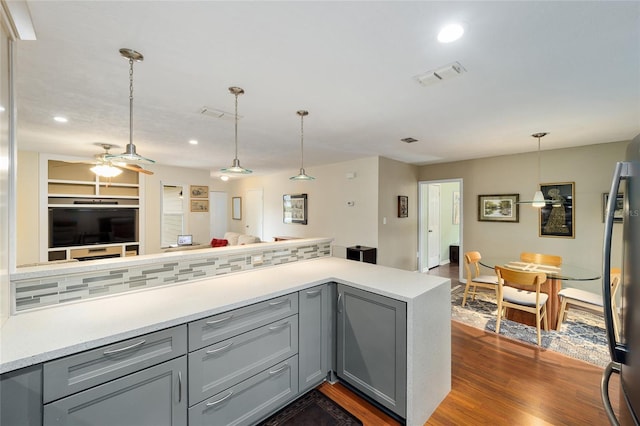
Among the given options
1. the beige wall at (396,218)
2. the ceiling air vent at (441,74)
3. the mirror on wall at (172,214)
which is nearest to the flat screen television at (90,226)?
the mirror on wall at (172,214)

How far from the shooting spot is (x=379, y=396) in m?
1.92

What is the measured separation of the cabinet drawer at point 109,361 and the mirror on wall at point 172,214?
5.50 meters

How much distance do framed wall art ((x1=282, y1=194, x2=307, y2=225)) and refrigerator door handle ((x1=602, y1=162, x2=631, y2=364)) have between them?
5474 millimetres

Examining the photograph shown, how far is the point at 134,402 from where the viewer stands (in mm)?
1298

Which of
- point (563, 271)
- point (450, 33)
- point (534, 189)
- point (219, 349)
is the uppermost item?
point (450, 33)

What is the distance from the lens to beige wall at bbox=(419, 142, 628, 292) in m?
3.91

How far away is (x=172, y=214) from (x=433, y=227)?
641cm

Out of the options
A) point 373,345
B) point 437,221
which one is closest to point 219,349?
point 373,345

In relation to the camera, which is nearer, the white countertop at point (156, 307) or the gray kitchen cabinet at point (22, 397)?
the gray kitchen cabinet at point (22, 397)

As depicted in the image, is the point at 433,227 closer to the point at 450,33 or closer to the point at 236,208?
the point at 450,33

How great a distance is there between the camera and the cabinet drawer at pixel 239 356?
1503 mm

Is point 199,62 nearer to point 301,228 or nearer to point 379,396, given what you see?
point 379,396

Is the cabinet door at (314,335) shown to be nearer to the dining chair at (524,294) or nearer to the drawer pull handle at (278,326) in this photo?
the drawer pull handle at (278,326)

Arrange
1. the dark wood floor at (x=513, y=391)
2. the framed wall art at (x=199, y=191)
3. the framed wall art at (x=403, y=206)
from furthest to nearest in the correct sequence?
the framed wall art at (x=199, y=191)
the framed wall art at (x=403, y=206)
the dark wood floor at (x=513, y=391)
